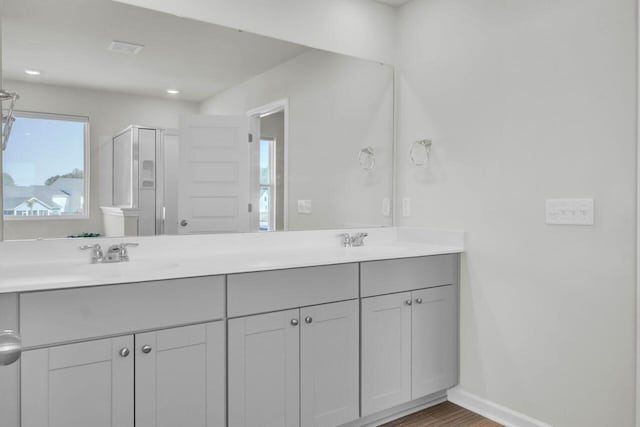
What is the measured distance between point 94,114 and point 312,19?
1.29 meters

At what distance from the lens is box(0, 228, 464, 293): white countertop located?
62.1 inches

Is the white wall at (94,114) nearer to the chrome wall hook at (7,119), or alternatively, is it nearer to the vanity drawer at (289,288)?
the chrome wall hook at (7,119)

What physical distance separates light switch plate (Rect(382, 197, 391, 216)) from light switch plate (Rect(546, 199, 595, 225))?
101cm

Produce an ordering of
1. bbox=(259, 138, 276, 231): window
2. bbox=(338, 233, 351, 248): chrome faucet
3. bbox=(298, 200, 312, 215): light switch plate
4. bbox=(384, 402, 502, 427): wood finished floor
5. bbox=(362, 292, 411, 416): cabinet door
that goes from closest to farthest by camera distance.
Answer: bbox=(362, 292, 411, 416): cabinet door
bbox=(384, 402, 502, 427): wood finished floor
bbox=(259, 138, 276, 231): window
bbox=(298, 200, 312, 215): light switch plate
bbox=(338, 233, 351, 248): chrome faucet

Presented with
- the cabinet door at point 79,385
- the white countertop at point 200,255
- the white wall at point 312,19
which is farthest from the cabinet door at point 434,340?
the white wall at point 312,19

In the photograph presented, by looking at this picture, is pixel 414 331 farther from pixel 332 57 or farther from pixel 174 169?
pixel 332 57

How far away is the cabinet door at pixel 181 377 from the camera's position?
1603 millimetres

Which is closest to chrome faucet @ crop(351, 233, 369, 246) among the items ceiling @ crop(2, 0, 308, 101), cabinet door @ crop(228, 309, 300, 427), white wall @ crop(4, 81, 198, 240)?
cabinet door @ crop(228, 309, 300, 427)

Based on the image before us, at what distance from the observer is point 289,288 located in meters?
1.94

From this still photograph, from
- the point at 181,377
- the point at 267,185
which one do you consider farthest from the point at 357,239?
the point at 181,377

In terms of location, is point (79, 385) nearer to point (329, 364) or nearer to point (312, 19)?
point (329, 364)

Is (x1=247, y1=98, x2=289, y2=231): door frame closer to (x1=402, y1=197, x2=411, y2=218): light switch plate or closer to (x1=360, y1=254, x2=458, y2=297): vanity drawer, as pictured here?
(x1=360, y1=254, x2=458, y2=297): vanity drawer

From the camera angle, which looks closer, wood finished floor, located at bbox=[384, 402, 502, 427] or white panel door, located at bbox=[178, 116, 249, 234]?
white panel door, located at bbox=[178, 116, 249, 234]

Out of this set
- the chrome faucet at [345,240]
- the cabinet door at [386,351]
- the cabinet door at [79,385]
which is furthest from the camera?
the chrome faucet at [345,240]
